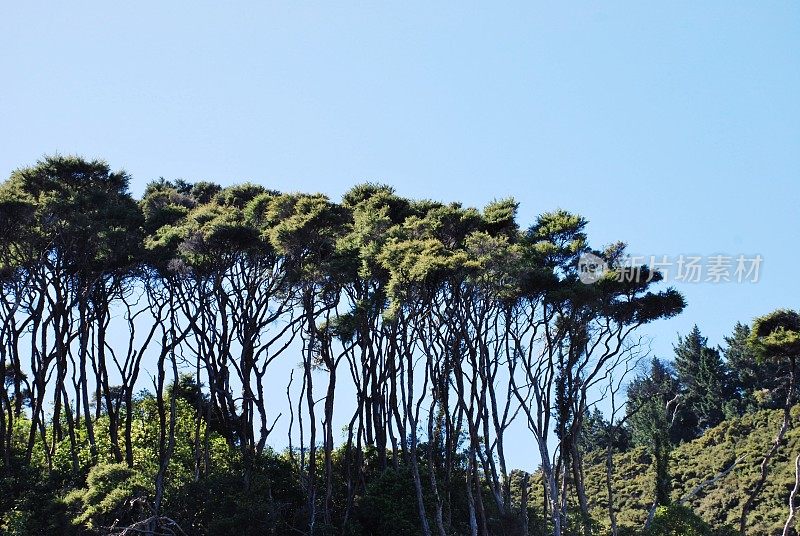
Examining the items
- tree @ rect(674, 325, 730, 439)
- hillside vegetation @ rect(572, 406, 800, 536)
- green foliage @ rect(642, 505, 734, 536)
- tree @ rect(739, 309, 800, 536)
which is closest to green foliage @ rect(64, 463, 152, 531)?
green foliage @ rect(642, 505, 734, 536)

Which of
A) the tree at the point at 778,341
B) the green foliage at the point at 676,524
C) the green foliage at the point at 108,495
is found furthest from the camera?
the tree at the point at 778,341

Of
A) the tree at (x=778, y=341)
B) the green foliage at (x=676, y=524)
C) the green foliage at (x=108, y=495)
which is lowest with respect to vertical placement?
the green foliage at (x=676, y=524)

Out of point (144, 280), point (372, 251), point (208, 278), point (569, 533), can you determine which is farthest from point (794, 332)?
point (144, 280)

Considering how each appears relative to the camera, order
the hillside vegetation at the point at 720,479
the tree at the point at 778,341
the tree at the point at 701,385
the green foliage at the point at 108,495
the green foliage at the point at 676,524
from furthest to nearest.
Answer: the tree at the point at 701,385
the hillside vegetation at the point at 720,479
the tree at the point at 778,341
the green foliage at the point at 676,524
the green foliage at the point at 108,495

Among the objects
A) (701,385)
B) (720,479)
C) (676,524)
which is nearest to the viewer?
(676,524)

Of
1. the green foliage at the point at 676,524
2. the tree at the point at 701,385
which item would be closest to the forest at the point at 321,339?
the green foliage at the point at 676,524

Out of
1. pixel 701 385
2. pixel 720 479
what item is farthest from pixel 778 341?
pixel 701 385

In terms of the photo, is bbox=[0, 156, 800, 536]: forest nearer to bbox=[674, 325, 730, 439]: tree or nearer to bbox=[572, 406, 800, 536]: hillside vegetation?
bbox=[572, 406, 800, 536]: hillside vegetation

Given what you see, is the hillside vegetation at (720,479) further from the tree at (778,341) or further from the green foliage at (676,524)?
the tree at (778,341)

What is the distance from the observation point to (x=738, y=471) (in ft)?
107

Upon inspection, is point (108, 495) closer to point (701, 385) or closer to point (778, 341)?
point (778, 341)

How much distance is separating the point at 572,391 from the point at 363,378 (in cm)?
568

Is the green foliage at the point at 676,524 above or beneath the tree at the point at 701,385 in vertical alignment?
beneath

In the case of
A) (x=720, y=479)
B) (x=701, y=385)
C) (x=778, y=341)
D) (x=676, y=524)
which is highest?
(x=701, y=385)
